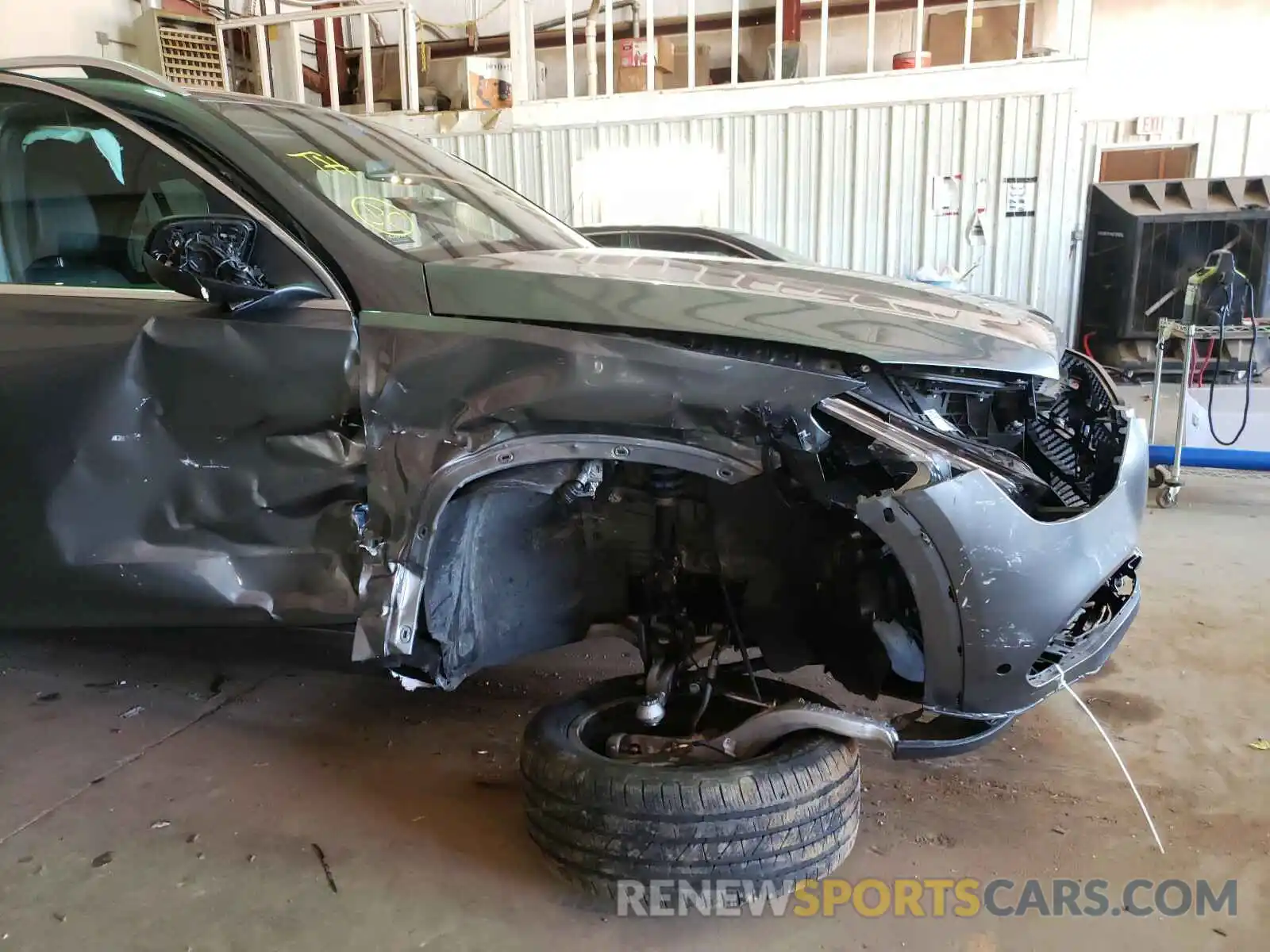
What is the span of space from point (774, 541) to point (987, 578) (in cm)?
47

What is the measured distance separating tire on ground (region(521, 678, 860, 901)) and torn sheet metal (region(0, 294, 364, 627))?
657 mm

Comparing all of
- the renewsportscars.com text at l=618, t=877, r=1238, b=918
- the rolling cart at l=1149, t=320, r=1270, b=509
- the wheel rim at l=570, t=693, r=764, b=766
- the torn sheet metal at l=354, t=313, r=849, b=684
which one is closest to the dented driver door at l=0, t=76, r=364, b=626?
the torn sheet metal at l=354, t=313, r=849, b=684

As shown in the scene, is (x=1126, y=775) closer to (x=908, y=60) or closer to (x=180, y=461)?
(x=180, y=461)

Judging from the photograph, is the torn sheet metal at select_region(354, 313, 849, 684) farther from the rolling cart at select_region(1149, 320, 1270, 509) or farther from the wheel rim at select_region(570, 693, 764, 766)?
the rolling cart at select_region(1149, 320, 1270, 509)

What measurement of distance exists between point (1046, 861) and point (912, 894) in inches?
12.7

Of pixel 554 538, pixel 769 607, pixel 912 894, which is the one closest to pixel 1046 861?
pixel 912 894

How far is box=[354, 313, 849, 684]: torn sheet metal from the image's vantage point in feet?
5.62

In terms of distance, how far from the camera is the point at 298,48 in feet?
29.5

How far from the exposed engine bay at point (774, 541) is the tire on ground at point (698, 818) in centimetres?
24

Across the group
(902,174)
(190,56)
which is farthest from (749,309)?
(190,56)

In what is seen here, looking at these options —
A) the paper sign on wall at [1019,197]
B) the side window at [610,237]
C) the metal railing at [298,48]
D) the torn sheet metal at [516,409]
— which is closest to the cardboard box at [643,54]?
the metal railing at [298,48]

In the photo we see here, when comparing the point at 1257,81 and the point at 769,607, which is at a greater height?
the point at 1257,81

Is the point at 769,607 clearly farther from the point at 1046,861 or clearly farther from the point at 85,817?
the point at 85,817

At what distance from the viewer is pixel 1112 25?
28.5 ft
